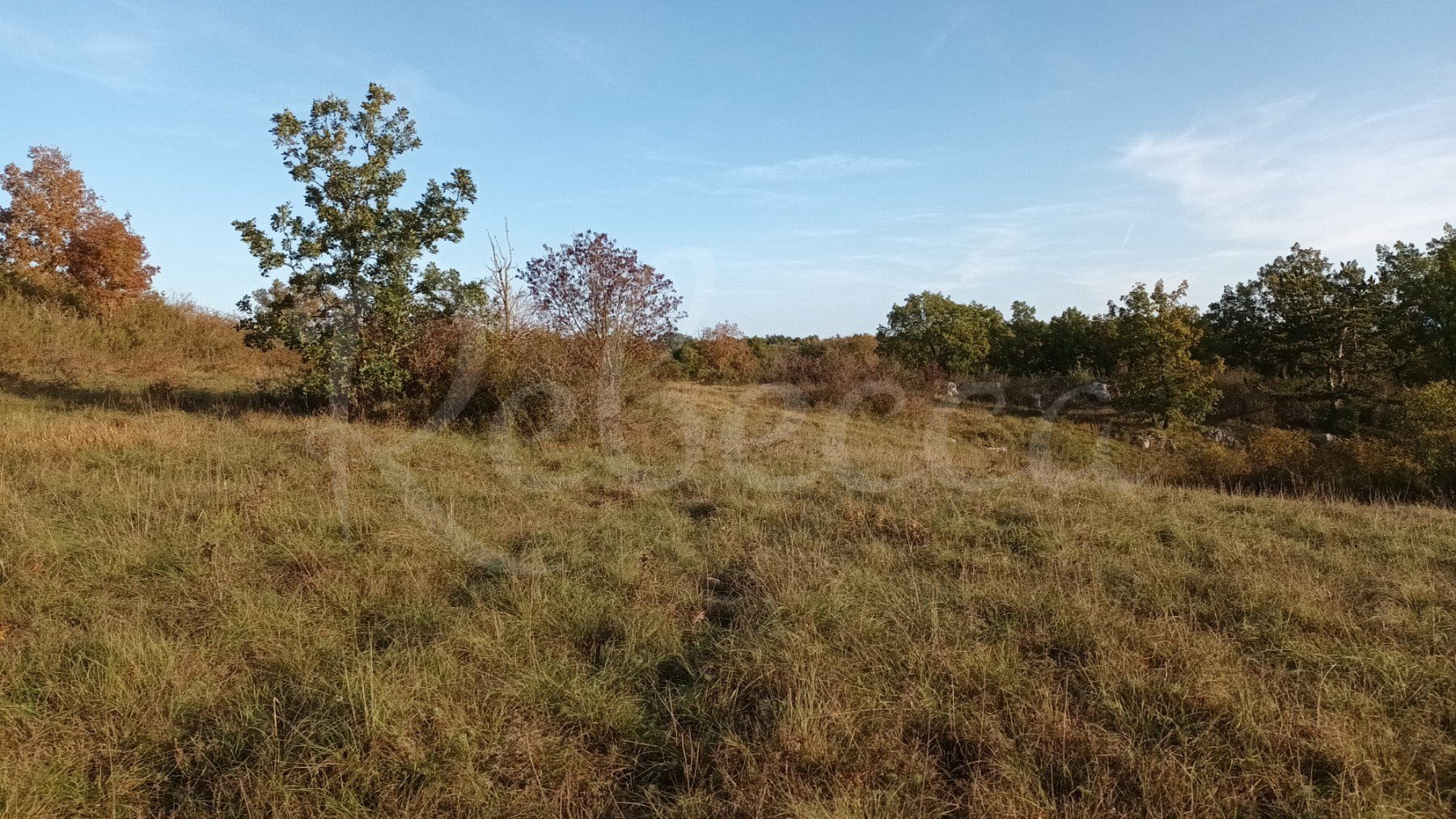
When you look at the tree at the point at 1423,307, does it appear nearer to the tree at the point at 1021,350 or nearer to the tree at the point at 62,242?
the tree at the point at 1021,350

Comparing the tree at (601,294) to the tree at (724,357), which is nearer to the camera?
the tree at (601,294)

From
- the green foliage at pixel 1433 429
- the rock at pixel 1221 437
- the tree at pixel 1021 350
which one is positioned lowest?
the rock at pixel 1221 437

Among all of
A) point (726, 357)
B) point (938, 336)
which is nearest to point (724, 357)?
point (726, 357)

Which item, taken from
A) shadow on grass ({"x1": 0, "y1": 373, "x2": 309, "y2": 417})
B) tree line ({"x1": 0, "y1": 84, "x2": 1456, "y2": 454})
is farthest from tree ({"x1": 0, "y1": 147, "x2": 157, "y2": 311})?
shadow on grass ({"x1": 0, "y1": 373, "x2": 309, "y2": 417})

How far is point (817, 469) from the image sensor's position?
9227 millimetres

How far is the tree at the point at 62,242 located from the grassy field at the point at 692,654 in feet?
55.4

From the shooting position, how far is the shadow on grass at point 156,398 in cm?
1114

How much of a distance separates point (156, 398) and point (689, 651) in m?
12.4

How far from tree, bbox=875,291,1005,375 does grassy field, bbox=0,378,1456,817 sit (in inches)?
914

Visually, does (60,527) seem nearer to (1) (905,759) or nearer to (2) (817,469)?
(1) (905,759)

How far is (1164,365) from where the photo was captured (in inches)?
834

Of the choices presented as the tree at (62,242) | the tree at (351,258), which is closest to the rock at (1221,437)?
the tree at (351,258)

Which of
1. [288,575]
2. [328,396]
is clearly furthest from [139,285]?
[288,575]

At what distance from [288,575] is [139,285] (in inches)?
847
